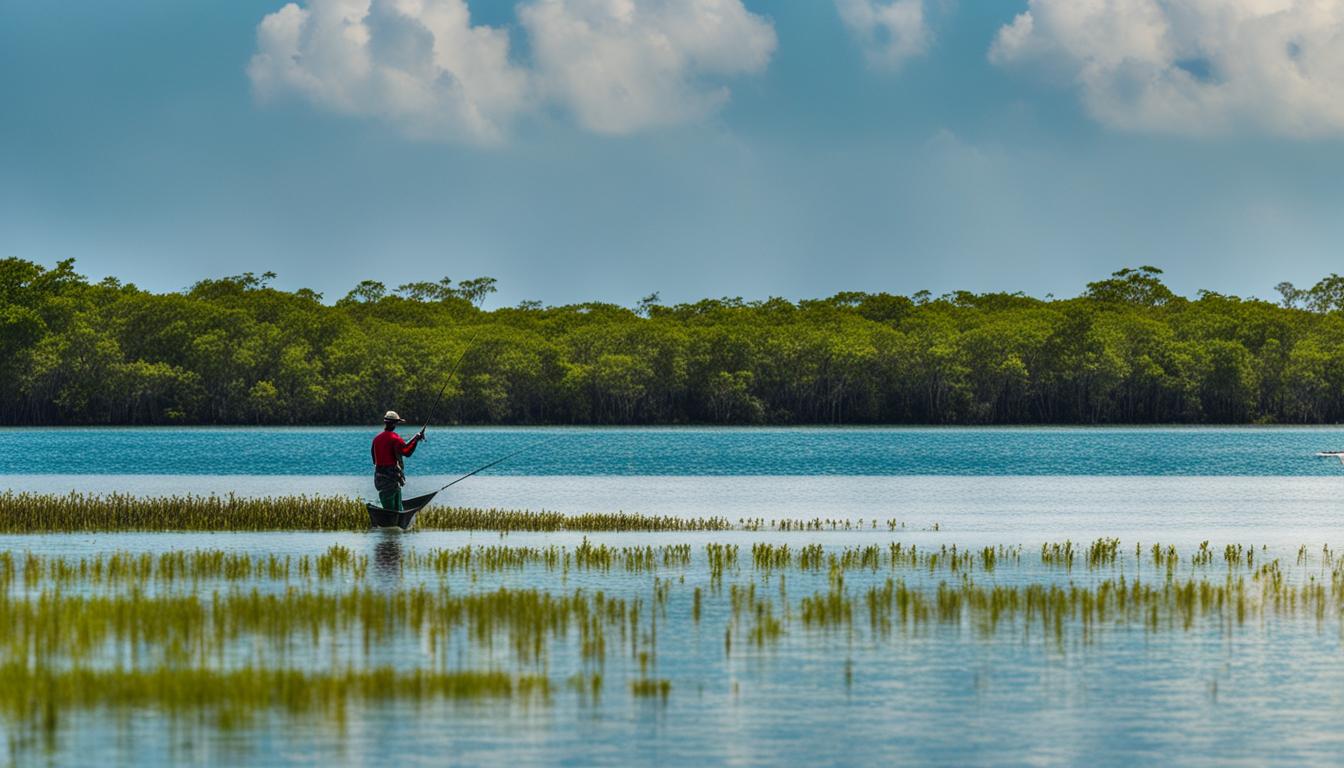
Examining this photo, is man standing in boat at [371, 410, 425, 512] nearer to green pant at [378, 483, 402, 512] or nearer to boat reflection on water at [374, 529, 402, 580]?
green pant at [378, 483, 402, 512]

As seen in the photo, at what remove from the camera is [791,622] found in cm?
2003

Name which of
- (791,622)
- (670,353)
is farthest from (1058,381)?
(791,622)

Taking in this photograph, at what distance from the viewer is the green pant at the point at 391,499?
3187 cm

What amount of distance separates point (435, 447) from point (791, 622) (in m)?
86.4

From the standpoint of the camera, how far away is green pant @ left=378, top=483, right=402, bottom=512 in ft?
105

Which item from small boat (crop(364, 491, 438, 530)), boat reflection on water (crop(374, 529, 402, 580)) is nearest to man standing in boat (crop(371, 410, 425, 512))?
small boat (crop(364, 491, 438, 530))

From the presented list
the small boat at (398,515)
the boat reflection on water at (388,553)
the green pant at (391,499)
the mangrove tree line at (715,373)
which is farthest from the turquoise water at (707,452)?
the boat reflection on water at (388,553)

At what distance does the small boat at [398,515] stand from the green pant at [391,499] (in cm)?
8

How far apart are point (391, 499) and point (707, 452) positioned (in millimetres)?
62046

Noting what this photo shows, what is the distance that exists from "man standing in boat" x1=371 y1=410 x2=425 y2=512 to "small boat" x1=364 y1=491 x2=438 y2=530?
5.5 inches

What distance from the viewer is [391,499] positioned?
1260 inches

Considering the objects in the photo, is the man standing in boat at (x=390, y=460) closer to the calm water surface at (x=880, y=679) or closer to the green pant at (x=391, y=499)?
the green pant at (x=391, y=499)

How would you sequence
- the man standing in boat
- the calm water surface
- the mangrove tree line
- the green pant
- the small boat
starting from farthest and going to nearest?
the mangrove tree line → the small boat → the green pant → the man standing in boat → the calm water surface

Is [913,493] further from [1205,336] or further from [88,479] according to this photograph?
[1205,336]
